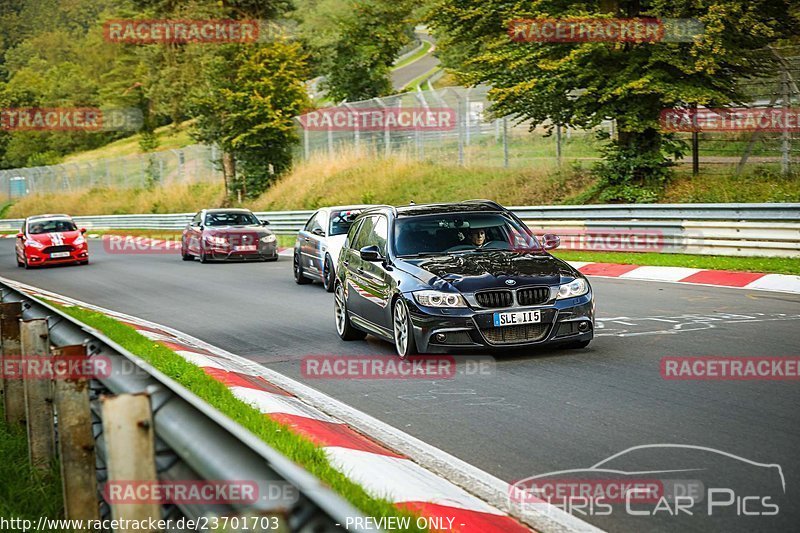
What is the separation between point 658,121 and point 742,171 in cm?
220

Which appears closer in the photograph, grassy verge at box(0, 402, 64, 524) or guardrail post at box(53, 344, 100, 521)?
guardrail post at box(53, 344, 100, 521)

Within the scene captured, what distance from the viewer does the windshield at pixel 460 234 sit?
10984 millimetres

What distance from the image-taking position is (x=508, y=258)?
10453 mm

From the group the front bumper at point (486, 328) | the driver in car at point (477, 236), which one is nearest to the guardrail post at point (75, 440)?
the front bumper at point (486, 328)

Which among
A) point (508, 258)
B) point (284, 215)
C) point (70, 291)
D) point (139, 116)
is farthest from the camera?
point (139, 116)

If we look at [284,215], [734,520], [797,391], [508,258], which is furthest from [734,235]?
[284,215]

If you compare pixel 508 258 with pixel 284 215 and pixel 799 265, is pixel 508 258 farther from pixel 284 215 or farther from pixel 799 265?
pixel 284 215

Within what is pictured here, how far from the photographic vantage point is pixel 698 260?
18641mm

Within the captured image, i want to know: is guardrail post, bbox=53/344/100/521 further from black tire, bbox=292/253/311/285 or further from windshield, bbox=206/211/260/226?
windshield, bbox=206/211/260/226

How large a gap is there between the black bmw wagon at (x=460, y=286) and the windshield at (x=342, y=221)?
6.80 meters

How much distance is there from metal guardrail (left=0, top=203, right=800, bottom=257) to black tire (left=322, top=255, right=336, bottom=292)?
6.64 metres

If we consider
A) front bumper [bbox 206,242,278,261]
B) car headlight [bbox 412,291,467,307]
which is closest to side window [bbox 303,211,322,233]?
front bumper [bbox 206,242,278,261]

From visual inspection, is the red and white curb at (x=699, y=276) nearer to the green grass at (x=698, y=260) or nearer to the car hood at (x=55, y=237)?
the green grass at (x=698, y=260)

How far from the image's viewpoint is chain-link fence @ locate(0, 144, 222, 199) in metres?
54.9
